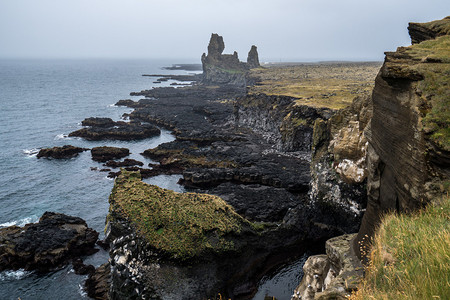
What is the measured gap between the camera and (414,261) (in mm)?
7125

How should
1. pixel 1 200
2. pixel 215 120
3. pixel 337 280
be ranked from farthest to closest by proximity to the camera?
1. pixel 215 120
2. pixel 1 200
3. pixel 337 280

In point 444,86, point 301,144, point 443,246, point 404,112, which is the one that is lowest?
point 301,144

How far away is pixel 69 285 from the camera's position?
25875 mm

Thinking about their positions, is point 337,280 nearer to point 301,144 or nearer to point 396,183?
point 396,183

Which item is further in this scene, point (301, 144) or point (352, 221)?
point (301, 144)

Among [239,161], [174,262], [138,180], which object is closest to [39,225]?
[138,180]

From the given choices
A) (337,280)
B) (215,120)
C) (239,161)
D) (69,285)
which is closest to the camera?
(337,280)

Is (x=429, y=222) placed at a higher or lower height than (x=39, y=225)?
higher

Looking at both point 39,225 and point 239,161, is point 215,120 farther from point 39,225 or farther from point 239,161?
point 39,225

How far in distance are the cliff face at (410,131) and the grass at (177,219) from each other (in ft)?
34.1

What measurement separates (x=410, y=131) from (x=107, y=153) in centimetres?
5653

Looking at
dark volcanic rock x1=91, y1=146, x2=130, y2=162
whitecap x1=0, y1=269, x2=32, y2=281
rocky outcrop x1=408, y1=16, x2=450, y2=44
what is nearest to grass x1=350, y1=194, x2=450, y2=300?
rocky outcrop x1=408, y1=16, x2=450, y2=44

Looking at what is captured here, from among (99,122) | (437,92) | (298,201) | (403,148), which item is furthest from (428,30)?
(99,122)

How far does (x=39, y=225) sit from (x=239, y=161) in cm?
3022
